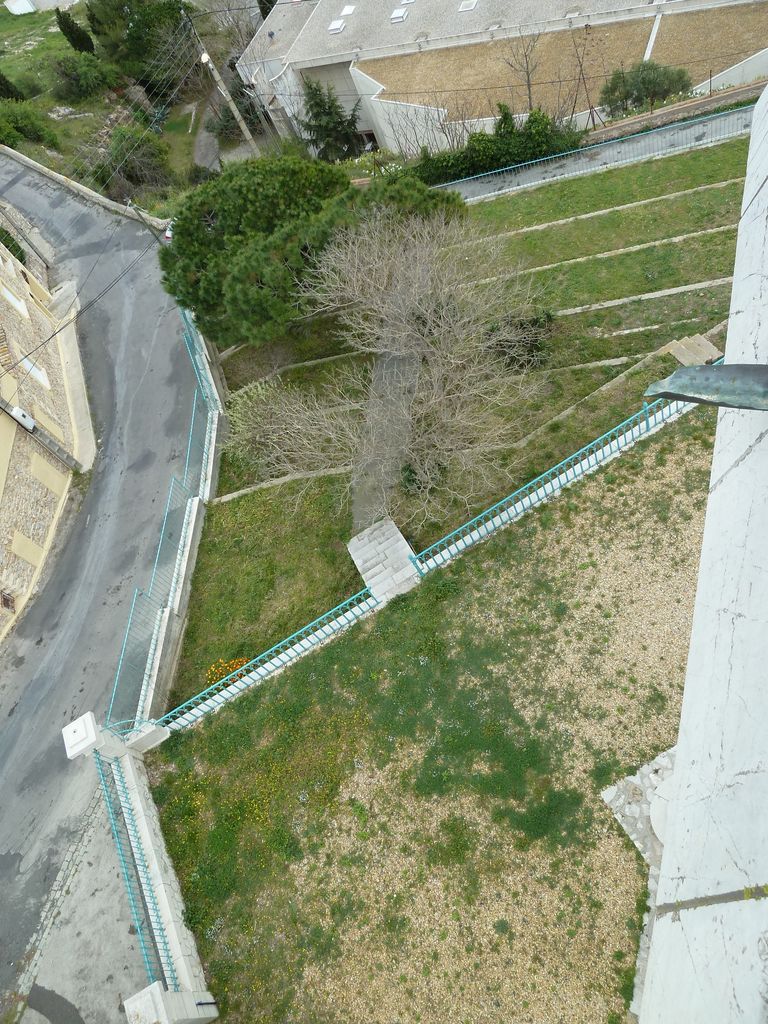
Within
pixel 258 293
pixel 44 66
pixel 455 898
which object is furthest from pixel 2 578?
pixel 44 66

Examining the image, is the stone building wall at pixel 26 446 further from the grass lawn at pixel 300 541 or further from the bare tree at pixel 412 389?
the bare tree at pixel 412 389

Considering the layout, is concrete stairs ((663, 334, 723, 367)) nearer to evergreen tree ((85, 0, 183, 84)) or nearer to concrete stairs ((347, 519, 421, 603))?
concrete stairs ((347, 519, 421, 603))

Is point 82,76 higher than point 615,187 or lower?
higher

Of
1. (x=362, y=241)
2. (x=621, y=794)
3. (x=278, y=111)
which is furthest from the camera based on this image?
(x=278, y=111)

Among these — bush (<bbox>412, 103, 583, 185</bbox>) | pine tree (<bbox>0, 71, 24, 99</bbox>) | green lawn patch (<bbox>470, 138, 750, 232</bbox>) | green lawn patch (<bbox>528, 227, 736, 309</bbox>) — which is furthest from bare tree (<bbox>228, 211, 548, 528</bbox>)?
pine tree (<bbox>0, 71, 24, 99</bbox>)

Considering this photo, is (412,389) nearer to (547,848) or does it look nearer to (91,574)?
(91,574)

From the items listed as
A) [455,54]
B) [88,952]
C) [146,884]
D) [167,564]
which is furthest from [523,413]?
[455,54]

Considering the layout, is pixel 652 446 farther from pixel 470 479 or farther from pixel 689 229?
pixel 689 229
